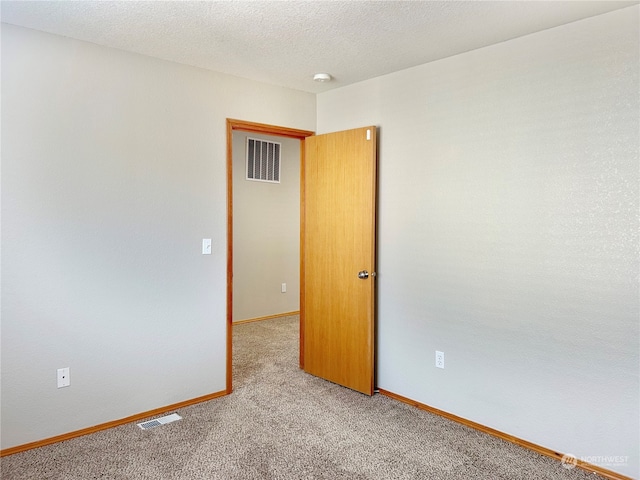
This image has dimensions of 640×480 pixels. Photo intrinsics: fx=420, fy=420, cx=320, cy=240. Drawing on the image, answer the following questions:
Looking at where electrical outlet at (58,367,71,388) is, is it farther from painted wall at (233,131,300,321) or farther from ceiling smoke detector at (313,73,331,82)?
painted wall at (233,131,300,321)

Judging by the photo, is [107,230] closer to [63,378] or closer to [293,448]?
[63,378]

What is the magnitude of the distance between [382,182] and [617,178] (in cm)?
151

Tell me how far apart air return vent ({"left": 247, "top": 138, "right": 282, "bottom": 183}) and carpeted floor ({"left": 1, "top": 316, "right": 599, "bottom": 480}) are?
2989mm

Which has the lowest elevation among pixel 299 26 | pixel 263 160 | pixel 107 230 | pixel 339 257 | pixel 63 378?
pixel 63 378

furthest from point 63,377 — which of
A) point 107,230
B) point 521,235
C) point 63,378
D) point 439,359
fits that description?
point 521,235

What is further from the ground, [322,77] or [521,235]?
[322,77]

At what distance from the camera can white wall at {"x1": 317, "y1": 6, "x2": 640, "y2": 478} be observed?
217cm

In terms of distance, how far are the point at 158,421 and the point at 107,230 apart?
1.30 metres

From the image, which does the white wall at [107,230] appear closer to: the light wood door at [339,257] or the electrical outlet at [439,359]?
the light wood door at [339,257]

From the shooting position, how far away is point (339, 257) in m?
3.39

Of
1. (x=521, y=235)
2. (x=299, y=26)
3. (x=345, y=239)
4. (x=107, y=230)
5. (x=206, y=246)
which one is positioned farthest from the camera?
(x=345, y=239)

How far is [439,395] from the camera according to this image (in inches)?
115

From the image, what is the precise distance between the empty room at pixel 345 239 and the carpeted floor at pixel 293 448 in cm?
2

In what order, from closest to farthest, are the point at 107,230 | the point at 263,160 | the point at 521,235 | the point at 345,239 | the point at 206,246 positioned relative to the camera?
the point at 521,235
the point at 107,230
the point at 206,246
the point at 345,239
the point at 263,160
